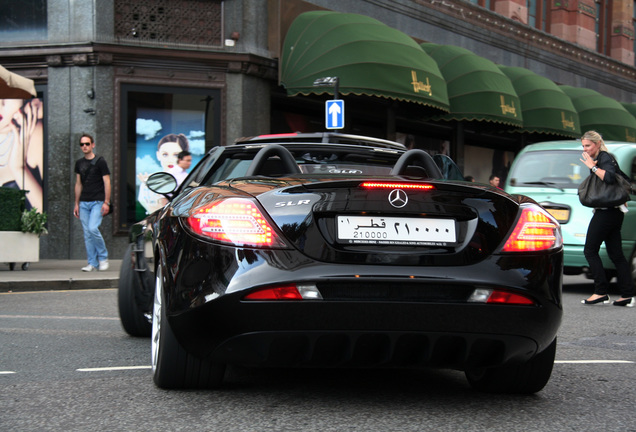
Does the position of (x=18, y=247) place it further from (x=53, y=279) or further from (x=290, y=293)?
(x=290, y=293)

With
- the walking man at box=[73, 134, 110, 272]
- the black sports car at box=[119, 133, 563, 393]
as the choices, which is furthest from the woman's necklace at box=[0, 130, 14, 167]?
the black sports car at box=[119, 133, 563, 393]

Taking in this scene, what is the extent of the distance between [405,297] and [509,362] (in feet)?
2.05

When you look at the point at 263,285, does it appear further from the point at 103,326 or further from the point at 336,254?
the point at 103,326

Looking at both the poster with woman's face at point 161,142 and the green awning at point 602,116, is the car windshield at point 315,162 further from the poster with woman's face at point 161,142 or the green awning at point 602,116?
the green awning at point 602,116

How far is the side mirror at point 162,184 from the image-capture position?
5.36 metres

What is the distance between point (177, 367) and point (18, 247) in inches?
372

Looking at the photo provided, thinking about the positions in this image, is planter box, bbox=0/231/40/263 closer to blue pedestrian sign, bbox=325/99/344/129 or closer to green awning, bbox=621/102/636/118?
blue pedestrian sign, bbox=325/99/344/129

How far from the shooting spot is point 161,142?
54.4 ft

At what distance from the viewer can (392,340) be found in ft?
11.9

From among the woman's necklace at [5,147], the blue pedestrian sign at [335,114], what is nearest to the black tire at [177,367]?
the blue pedestrian sign at [335,114]

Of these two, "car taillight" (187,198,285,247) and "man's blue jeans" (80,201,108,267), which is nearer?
"car taillight" (187,198,285,247)

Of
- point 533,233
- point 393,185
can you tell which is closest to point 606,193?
point 533,233

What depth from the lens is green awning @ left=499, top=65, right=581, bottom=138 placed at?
902 inches

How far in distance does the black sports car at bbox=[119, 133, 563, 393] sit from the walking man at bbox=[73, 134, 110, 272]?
907cm
